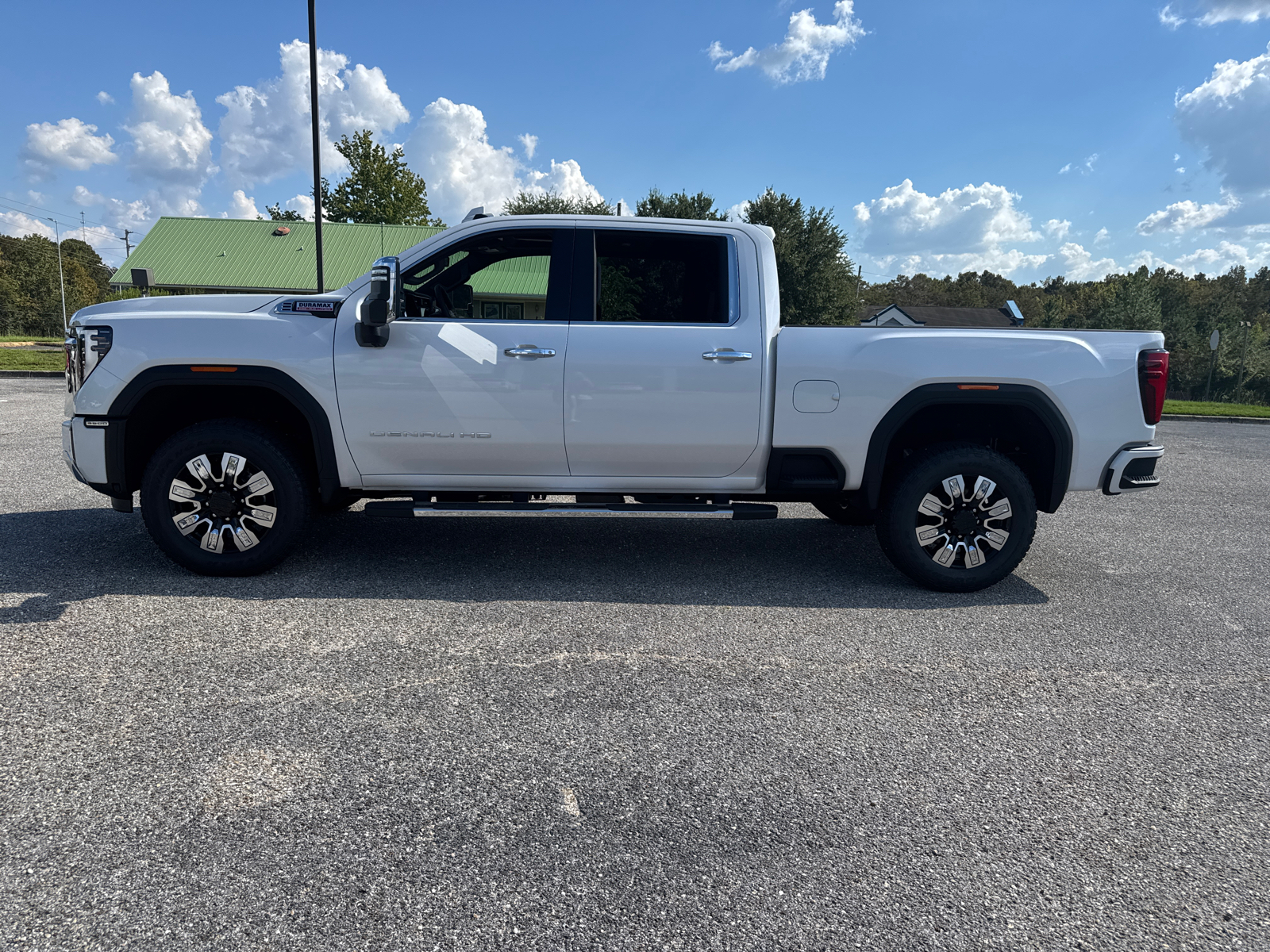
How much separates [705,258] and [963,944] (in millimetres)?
3795

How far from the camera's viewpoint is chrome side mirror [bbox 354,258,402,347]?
4387 millimetres

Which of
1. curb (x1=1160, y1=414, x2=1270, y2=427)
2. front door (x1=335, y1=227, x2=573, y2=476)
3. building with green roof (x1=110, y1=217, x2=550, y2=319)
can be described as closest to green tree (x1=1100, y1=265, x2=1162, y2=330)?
curb (x1=1160, y1=414, x2=1270, y2=427)

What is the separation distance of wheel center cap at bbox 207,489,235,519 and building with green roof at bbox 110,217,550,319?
3716cm

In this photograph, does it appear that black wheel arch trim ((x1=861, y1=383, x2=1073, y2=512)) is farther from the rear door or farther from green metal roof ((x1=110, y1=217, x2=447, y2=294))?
green metal roof ((x1=110, y1=217, x2=447, y2=294))

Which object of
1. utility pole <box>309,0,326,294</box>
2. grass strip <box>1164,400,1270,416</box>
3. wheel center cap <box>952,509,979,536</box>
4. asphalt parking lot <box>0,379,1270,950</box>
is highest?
utility pole <box>309,0,326,294</box>

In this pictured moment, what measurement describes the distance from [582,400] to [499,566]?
127 centimetres

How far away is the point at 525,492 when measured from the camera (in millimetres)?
4809

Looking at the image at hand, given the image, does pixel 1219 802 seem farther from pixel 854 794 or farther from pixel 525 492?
pixel 525 492

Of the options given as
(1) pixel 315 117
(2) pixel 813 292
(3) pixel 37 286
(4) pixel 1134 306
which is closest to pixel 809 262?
(2) pixel 813 292

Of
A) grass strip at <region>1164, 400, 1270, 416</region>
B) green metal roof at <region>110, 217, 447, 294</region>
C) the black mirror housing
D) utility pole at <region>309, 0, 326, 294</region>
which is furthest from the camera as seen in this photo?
green metal roof at <region>110, 217, 447, 294</region>

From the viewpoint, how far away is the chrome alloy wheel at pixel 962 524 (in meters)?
4.80

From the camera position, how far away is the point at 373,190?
182ft

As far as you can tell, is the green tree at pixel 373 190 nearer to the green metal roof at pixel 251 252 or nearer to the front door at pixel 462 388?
the green metal roof at pixel 251 252

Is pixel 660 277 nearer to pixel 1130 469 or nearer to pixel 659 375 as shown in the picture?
pixel 659 375
